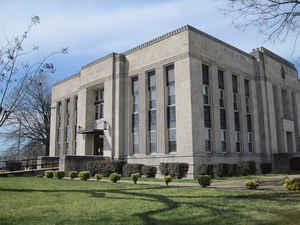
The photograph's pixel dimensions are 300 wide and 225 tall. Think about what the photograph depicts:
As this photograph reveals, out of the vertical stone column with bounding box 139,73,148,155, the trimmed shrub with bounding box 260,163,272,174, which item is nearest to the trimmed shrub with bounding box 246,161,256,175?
the trimmed shrub with bounding box 260,163,272,174

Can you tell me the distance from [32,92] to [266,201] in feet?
138

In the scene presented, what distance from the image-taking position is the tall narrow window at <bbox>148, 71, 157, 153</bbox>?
1042 inches

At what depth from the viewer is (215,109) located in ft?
84.4

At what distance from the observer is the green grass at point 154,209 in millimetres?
7395

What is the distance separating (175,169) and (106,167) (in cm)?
643

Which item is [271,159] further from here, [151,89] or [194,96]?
[151,89]

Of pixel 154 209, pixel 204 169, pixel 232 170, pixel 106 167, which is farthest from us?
pixel 106 167

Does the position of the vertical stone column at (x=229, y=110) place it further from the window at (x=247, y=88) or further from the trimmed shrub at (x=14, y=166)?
the trimmed shrub at (x=14, y=166)

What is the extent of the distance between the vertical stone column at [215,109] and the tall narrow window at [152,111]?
5.19 m

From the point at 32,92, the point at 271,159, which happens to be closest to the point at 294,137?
the point at 271,159

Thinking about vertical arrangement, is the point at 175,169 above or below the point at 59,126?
below

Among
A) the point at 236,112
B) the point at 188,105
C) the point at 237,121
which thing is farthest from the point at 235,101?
the point at 188,105

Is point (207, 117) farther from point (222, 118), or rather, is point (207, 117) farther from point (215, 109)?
point (222, 118)

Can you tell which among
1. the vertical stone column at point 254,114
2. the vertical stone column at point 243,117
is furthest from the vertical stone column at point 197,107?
the vertical stone column at point 254,114
